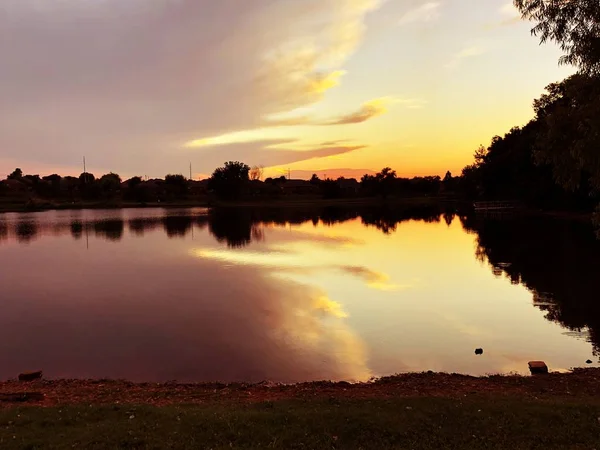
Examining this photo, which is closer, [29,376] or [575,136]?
[575,136]

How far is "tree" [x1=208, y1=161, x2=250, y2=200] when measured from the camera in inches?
6147

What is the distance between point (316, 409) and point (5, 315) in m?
17.7

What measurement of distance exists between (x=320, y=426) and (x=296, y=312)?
12.2 meters

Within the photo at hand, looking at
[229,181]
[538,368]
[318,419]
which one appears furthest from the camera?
[229,181]

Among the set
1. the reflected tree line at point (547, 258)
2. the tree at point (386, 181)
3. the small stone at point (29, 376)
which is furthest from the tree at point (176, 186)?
the small stone at point (29, 376)

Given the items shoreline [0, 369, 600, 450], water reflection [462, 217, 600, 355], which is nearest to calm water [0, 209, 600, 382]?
water reflection [462, 217, 600, 355]

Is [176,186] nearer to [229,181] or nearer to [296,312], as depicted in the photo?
[229,181]

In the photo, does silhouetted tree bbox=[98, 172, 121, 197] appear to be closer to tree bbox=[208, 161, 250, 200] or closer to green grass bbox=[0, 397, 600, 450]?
tree bbox=[208, 161, 250, 200]

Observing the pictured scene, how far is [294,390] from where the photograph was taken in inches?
456

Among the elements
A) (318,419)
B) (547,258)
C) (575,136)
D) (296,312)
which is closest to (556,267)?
(547,258)

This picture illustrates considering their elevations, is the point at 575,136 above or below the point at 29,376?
above

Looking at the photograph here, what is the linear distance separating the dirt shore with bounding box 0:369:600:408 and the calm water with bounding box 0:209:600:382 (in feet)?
3.79

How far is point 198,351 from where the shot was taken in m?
15.5

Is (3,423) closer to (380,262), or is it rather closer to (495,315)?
(495,315)
